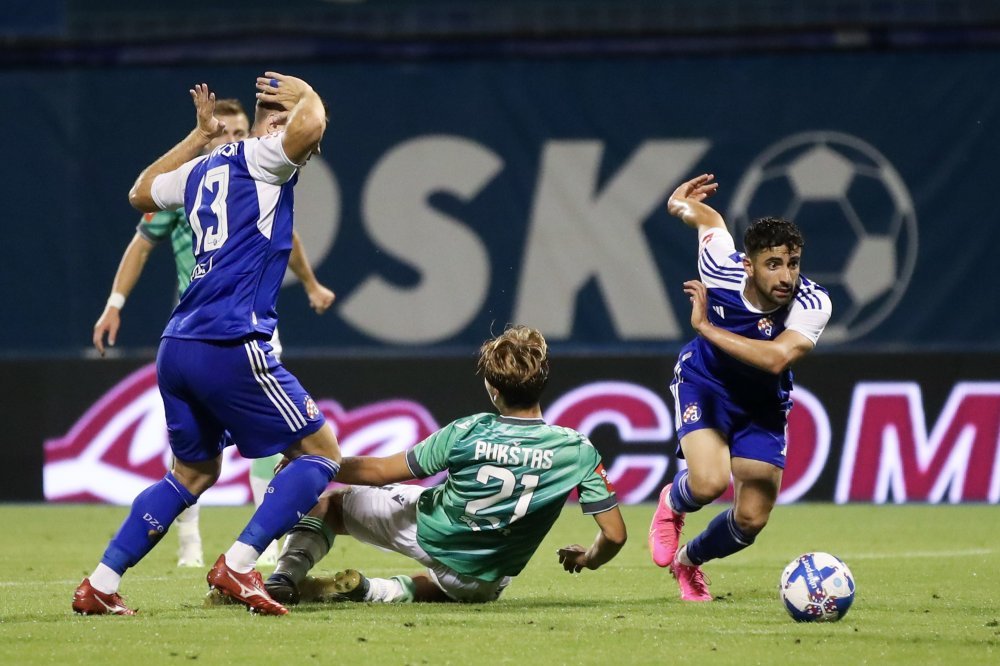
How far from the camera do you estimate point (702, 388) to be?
689 cm

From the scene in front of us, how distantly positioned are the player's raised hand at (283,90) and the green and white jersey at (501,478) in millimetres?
1257

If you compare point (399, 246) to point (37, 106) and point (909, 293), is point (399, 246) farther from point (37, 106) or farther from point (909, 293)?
point (909, 293)

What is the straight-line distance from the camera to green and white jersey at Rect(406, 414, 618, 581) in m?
5.91

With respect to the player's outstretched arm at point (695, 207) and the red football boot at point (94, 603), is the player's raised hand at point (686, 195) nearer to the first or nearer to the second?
the player's outstretched arm at point (695, 207)

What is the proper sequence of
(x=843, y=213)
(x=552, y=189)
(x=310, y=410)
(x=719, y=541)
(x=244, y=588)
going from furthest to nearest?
(x=552, y=189) → (x=843, y=213) → (x=719, y=541) → (x=310, y=410) → (x=244, y=588)

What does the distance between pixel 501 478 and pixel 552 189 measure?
7.25 m

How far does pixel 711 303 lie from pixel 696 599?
3.90 ft

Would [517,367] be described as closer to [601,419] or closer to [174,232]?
[174,232]

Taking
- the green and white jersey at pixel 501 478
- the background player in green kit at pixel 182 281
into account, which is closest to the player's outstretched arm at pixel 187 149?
the green and white jersey at pixel 501 478

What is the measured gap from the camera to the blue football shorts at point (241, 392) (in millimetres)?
5738

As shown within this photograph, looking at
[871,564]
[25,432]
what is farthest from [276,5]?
[871,564]

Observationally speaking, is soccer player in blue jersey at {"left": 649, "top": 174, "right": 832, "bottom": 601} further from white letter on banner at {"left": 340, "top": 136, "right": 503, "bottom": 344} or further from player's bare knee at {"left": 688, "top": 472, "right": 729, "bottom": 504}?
white letter on banner at {"left": 340, "top": 136, "right": 503, "bottom": 344}

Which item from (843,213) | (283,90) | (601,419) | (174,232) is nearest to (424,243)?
(601,419)

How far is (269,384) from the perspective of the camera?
5.76 meters
